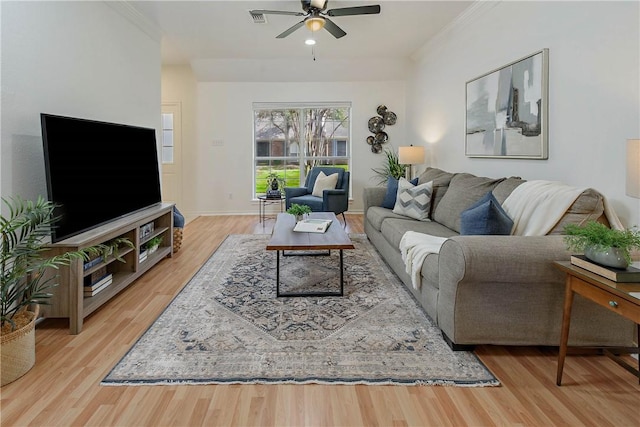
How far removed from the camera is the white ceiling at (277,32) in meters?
4.02

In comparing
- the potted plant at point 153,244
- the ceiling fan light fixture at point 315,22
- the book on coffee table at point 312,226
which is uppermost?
the ceiling fan light fixture at point 315,22

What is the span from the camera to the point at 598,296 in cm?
158

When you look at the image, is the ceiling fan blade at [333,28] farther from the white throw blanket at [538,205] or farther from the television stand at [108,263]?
the television stand at [108,263]

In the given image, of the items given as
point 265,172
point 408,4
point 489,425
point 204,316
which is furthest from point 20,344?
point 265,172

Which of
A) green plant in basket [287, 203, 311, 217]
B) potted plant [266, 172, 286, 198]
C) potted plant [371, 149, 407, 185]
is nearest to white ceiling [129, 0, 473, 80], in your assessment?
potted plant [371, 149, 407, 185]

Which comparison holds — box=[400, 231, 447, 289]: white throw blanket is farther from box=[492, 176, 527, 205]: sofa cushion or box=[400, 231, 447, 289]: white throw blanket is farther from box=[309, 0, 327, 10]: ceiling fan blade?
box=[309, 0, 327, 10]: ceiling fan blade

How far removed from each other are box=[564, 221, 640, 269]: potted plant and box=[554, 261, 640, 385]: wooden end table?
0.27 ft

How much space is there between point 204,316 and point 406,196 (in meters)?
2.48

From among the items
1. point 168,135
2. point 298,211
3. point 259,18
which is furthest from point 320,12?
point 168,135

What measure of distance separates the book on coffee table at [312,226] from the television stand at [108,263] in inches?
54.4

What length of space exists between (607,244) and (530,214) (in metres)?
0.87

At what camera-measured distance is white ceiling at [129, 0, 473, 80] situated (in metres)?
4.02

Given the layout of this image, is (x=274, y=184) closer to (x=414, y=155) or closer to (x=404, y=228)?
(x=414, y=155)

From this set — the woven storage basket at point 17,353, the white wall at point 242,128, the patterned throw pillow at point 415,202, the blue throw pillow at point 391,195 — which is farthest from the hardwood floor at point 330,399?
the white wall at point 242,128
